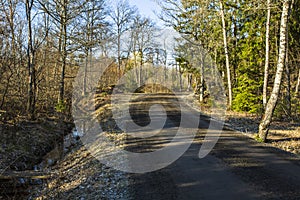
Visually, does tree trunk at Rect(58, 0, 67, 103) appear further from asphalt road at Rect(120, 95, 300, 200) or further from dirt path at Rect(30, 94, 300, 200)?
asphalt road at Rect(120, 95, 300, 200)

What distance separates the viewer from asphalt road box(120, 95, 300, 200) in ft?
17.1

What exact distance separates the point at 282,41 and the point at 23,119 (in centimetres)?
1168

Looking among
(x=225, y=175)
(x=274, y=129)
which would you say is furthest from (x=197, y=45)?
(x=225, y=175)

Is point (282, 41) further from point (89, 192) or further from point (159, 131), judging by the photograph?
point (89, 192)

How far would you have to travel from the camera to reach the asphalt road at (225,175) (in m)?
5.20

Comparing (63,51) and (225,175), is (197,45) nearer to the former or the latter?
(63,51)

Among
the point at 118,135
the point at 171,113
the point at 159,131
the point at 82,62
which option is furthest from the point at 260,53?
the point at 82,62

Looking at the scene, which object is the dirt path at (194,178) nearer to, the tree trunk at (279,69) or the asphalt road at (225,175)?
the asphalt road at (225,175)

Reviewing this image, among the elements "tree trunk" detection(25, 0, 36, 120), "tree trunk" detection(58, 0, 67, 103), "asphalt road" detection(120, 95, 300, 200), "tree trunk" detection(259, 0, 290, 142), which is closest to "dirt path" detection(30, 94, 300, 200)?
"asphalt road" detection(120, 95, 300, 200)

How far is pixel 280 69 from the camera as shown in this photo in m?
8.96

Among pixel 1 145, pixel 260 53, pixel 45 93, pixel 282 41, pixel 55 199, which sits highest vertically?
pixel 260 53

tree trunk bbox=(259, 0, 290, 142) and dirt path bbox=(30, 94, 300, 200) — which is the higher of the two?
tree trunk bbox=(259, 0, 290, 142)

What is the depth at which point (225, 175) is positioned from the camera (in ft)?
20.0

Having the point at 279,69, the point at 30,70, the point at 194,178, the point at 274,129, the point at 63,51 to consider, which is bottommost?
the point at 194,178
